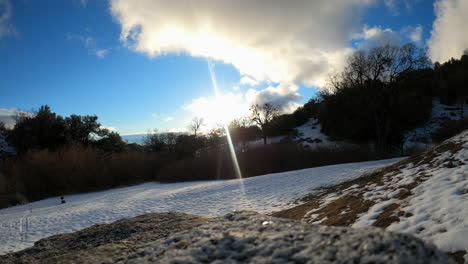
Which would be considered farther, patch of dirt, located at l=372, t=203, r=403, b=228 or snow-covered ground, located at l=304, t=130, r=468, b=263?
patch of dirt, located at l=372, t=203, r=403, b=228

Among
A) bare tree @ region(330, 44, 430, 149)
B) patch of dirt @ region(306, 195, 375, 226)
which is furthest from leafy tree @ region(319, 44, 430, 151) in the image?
patch of dirt @ region(306, 195, 375, 226)

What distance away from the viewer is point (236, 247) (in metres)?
1.54

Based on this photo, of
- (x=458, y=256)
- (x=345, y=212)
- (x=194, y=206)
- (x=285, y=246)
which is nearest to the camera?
(x=285, y=246)

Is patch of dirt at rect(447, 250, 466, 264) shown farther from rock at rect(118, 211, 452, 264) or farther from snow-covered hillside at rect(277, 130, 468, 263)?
rock at rect(118, 211, 452, 264)

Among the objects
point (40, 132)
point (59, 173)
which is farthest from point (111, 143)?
point (59, 173)

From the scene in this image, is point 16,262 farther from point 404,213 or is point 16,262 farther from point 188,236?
point 404,213

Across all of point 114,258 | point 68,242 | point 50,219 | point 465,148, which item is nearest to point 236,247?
point 114,258

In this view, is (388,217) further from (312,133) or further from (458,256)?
(312,133)

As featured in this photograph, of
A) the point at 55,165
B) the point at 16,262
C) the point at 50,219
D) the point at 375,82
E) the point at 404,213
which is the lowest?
the point at 50,219

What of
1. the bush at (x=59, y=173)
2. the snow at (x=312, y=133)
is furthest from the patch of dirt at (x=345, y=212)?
the bush at (x=59, y=173)

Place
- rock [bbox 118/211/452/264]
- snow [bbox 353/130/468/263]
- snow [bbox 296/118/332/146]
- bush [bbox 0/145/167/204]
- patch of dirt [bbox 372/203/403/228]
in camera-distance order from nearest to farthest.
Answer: rock [bbox 118/211/452/264], snow [bbox 353/130/468/263], patch of dirt [bbox 372/203/403/228], bush [bbox 0/145/167/204], snow [bbox 296/118/332/146]

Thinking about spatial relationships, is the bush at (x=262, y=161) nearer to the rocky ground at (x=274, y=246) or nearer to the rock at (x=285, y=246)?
the rocky ground at (x=274, y=246)

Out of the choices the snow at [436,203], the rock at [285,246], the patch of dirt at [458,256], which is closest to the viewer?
the rock at [285,246]

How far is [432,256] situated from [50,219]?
615 inches
